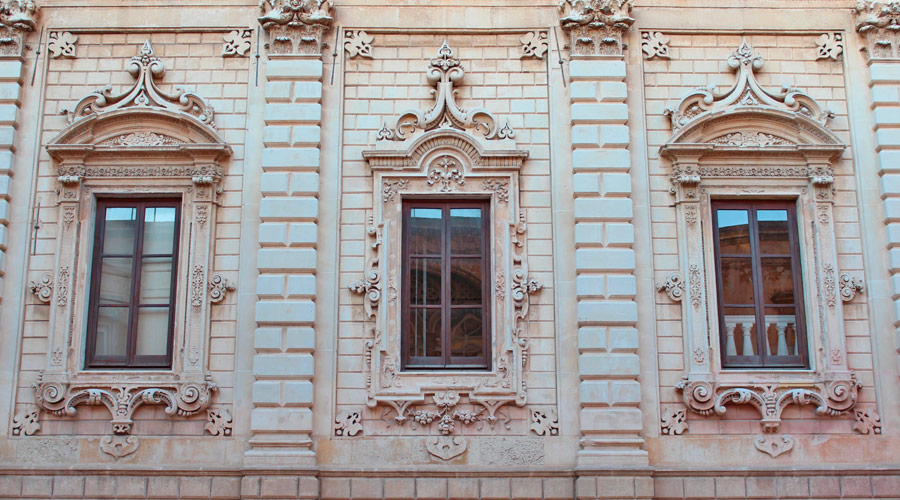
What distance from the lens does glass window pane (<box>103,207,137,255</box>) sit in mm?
11812

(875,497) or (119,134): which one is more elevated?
(119,134)

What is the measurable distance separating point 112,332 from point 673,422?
7151 millimetres

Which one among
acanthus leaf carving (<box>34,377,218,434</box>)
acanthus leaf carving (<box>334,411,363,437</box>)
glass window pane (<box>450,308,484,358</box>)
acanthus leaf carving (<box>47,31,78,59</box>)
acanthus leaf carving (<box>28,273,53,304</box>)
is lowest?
acanthus leaf carving (<box>334,411,363,437</box>)

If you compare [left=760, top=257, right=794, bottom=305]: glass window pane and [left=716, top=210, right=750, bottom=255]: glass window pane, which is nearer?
[left=760, top=257, right=794, bottom=305]: glass window pane

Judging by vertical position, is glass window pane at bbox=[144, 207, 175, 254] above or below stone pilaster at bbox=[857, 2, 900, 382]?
below

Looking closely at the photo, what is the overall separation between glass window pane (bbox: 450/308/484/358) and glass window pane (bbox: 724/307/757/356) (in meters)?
3.15

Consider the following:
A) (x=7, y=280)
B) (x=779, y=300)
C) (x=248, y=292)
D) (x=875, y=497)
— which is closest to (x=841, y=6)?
(x=779, y=300)

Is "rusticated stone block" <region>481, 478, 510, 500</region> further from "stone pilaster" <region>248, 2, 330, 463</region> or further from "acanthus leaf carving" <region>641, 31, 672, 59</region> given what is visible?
"acanthus leaf carving" <region>641, 31, 672, 59</region>

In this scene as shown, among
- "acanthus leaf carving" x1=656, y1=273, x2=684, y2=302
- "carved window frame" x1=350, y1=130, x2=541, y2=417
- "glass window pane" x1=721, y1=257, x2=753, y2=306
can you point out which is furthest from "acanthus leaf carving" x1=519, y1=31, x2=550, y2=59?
"glass window pane" x1=721, y1=257, x2=753, y2=306

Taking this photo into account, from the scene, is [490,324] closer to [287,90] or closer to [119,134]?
[287,90]

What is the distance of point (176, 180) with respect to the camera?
11812 mm

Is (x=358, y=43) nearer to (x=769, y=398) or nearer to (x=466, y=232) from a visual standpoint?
(x=466, y=232)

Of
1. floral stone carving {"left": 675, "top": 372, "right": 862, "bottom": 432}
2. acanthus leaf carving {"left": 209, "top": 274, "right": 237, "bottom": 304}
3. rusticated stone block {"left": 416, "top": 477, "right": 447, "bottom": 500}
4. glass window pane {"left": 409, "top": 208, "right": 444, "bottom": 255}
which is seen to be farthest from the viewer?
glass window pane {"left": 409, "top": 208, "right": 444, "bottom": 255}

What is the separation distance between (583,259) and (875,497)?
4.47 m
